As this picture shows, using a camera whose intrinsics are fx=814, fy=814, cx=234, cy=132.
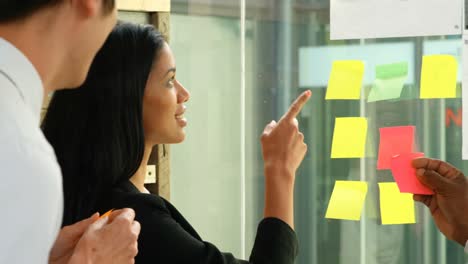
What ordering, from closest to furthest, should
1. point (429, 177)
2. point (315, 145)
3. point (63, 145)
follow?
1. point (63, 145)
2. point (429, 177)
3. point (315, 145)

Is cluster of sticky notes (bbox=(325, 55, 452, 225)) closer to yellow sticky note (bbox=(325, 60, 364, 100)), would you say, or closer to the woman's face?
yellow sticky note (bbox=(325, 60, 364, 100))

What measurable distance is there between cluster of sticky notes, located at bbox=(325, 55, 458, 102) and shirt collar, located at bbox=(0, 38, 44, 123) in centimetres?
145

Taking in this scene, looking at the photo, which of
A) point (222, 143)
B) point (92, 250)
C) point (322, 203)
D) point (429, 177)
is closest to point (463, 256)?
point (322, 203)

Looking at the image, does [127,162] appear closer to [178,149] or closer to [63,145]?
[63,145]

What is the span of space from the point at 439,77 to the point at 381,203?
38 cm

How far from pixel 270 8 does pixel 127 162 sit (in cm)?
137

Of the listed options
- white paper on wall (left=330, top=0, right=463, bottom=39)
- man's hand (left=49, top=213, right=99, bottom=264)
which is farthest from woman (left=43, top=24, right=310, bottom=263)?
white paper on wall (left=330, top=0, right=463, bottom=39)

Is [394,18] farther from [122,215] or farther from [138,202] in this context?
[122,215]

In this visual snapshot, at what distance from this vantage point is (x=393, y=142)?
6.73 ft

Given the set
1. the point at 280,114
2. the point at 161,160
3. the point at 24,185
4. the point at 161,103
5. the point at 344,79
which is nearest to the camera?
the point at 24,185

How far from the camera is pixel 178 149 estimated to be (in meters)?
3.01

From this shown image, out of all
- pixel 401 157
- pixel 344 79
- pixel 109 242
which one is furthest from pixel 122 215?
pixel 344 79

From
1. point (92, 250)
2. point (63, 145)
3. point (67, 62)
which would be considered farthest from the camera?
point (63, 145)

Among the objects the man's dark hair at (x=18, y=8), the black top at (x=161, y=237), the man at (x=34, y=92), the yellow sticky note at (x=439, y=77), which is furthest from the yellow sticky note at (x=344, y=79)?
the man's dark hair at (x=18, y=8)
